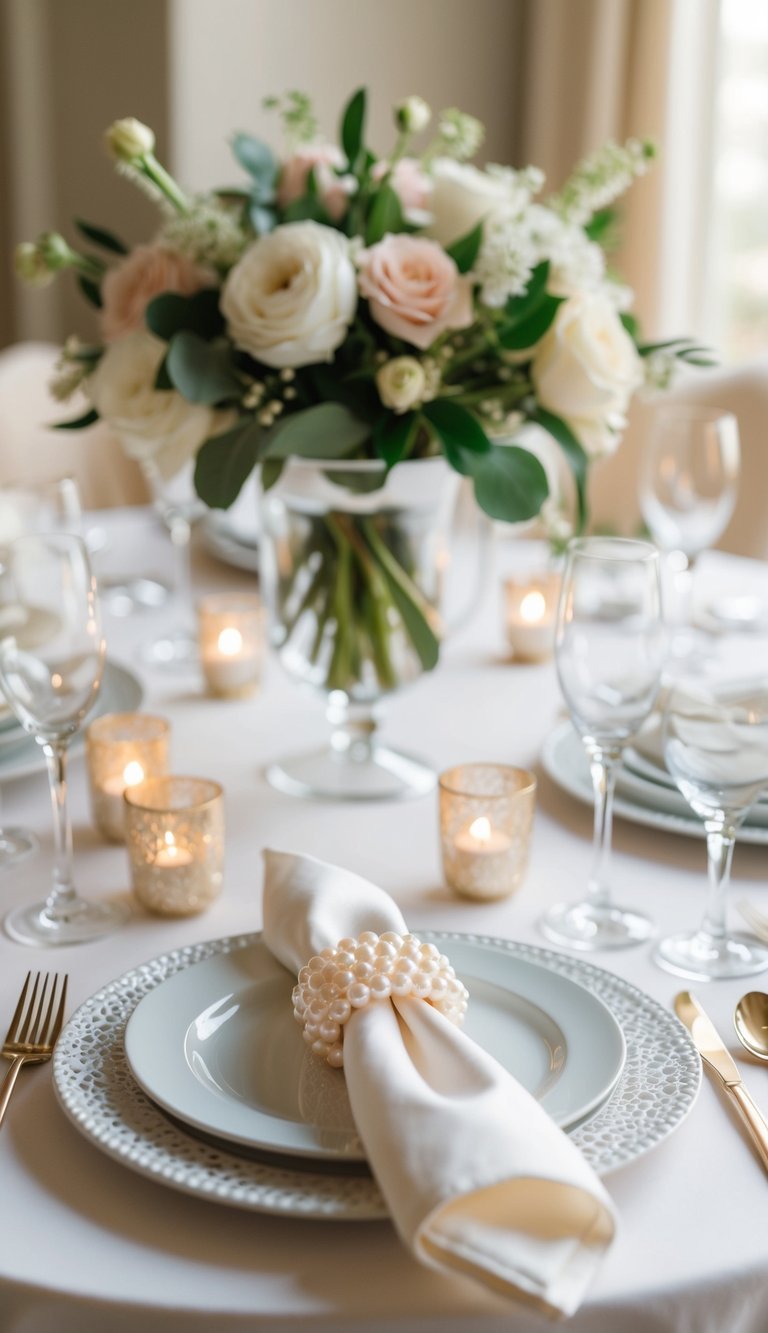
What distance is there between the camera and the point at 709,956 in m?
0.95

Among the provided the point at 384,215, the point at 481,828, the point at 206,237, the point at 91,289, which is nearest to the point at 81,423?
the point at 91,289

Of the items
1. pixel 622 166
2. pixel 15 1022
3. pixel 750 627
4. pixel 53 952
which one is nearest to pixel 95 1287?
pixel 15 1022

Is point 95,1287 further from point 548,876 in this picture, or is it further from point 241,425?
point 241,425

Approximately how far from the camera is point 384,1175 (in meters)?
0.62

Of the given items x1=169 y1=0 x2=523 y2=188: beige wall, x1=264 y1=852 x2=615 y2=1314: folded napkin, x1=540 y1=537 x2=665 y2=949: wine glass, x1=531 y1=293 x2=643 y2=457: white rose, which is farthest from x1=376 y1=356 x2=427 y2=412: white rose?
Answer: x1=169 y1=0 x2=523 y2=188: beige wall

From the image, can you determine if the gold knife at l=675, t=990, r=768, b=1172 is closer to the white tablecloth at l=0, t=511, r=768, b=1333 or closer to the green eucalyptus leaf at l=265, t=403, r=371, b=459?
the white tablecloth at l=0, t=511, r=768, b=1333

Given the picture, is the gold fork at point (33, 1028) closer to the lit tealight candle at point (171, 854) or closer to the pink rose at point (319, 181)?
the lit tealight candle at point (171, 854)

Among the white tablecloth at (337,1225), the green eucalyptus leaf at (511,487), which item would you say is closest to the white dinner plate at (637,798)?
the white tablecloth at (337,1225)

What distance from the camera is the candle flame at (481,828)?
103 cm

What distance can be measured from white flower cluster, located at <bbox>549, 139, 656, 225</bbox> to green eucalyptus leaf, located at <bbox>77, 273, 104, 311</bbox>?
1.45 feet

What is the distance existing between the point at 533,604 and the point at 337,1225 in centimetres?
98

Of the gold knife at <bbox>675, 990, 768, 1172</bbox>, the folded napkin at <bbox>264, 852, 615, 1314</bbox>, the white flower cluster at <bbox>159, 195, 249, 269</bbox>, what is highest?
the white flower cluster at <bbox>159, 195, 249, 269</bbox>

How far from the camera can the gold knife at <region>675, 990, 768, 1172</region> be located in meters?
0.75

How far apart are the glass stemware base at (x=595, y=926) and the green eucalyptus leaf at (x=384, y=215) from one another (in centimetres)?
60
